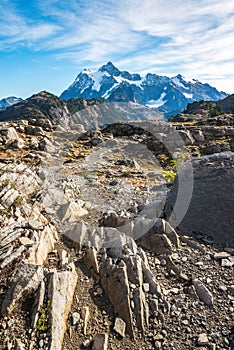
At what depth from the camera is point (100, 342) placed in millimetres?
6660

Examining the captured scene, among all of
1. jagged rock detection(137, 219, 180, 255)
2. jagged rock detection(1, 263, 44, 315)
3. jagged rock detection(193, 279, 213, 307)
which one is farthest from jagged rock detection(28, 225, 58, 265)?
jagged rock detection(193, 279, 213, 307)

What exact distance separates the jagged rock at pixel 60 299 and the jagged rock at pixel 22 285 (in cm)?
43

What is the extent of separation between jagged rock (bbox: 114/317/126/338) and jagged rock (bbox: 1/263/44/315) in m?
2.56

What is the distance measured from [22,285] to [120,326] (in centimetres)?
307

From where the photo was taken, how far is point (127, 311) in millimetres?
7445

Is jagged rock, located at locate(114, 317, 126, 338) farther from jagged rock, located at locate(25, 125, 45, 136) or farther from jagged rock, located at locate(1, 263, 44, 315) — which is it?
jagged rock, located at locate(25, 125, 45, 136)

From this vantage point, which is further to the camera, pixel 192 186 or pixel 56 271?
pixel 192 186

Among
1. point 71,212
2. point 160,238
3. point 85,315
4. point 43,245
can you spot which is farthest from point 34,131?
point 85,315

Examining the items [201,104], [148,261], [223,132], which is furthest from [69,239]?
[201,104]

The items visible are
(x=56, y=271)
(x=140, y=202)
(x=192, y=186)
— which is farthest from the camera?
(x=140, y=202)

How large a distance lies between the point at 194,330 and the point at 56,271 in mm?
4496

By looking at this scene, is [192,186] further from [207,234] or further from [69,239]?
[69,239]

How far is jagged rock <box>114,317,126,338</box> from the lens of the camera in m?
7.02

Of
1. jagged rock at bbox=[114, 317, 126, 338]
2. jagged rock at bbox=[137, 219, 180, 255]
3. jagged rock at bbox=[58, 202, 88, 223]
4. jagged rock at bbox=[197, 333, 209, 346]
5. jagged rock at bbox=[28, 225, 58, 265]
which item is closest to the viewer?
jagged rock at bbox=[197, 333, 209, 346]
